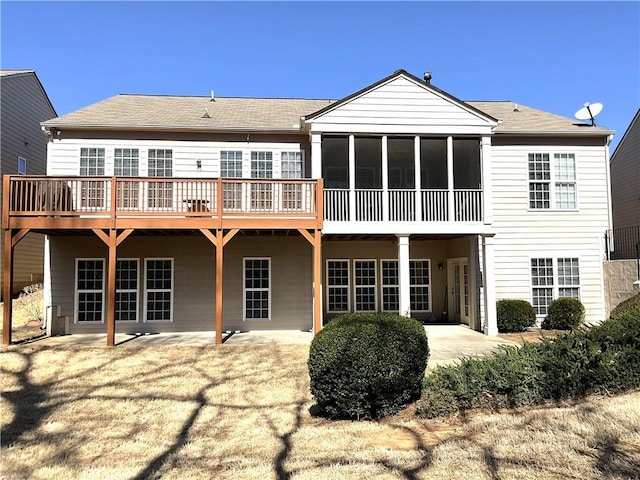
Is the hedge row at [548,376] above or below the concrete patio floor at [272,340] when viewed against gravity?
above

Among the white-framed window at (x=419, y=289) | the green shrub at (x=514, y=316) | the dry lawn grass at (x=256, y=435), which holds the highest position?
the white-framed window at (x=419, y=289)

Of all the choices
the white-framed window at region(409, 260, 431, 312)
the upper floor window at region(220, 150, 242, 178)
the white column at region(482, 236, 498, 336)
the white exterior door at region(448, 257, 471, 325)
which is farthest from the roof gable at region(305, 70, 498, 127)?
the white-framed window at region(409, 260, 431, 312)

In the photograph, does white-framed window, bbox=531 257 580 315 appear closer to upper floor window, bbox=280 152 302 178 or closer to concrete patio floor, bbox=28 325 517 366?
concrete patio floor, bbox=28 325 517 366

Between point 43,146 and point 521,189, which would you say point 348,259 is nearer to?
point 521,189

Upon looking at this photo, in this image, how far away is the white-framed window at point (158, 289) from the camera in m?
13.7

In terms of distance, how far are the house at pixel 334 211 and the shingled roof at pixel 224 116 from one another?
0.09 meters

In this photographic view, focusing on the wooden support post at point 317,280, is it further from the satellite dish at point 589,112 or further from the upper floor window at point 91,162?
the satellite dish at point 589,112

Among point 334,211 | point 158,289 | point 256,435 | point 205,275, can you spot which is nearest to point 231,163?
point 205,275

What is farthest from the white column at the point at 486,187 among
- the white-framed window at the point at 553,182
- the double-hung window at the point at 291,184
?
the double-hung window at the point at 291,184

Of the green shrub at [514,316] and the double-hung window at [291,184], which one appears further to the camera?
the green shrub at [514,316]

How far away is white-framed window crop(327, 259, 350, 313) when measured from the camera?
15109 millimetres

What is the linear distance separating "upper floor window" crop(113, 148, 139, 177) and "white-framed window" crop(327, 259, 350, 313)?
21.3 ft

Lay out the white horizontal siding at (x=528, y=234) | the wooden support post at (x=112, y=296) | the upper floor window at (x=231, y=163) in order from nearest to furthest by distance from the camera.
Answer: the wooden support post at (x=112, y=296)
the upper floor window at (x=231, y=163)
the white horizontal siding at (x=528, y=234)

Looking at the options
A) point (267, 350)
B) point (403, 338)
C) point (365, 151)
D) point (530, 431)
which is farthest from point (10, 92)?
point (530, 431)
